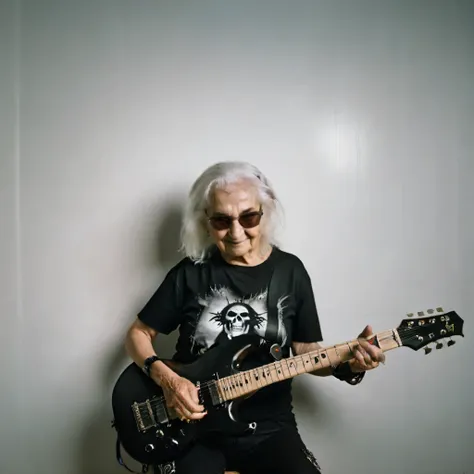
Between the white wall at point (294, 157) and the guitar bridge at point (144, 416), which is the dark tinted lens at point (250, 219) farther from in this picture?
the guitar bridge at point (144, 416)

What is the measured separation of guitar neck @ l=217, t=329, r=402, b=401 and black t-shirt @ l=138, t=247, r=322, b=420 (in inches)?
5.8

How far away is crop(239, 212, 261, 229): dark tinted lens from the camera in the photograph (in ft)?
5.35

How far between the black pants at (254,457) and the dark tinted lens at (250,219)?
0.68 meters

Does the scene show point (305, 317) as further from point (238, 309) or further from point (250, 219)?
point (250, 219)

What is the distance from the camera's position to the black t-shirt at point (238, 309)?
5.43 feet

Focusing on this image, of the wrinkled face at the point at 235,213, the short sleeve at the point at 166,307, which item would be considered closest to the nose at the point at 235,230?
the wrinkled face at the point at 235,213

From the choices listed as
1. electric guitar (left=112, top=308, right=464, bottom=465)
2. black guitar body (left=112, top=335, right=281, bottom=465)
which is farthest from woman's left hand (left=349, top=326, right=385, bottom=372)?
black guitar body (left=112, top=335, right=281, bottom=465)

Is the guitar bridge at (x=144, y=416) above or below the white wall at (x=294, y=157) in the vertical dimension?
below

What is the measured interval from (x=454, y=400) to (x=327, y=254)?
0.79 metres

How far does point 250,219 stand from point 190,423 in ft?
2.19

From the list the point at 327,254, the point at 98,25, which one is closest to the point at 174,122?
the point at 98,25

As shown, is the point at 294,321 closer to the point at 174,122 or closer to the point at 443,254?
the point at 443,254

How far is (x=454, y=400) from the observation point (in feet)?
6.62

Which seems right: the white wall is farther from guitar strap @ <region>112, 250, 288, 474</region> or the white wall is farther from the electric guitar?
the electric guitar
